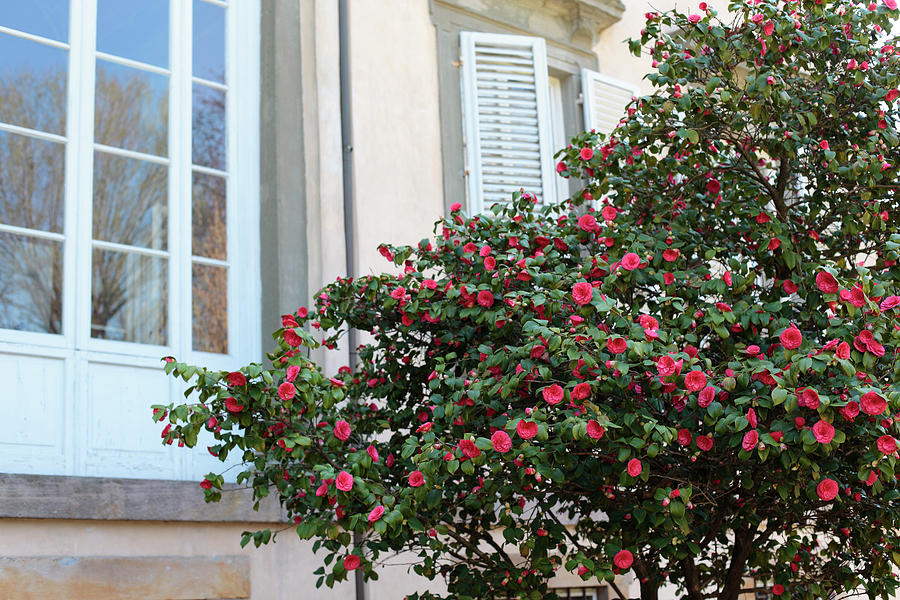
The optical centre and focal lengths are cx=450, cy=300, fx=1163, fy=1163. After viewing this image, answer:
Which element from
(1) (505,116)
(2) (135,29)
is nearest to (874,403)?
(2) (135,29)

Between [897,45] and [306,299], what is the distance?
11.5 feet

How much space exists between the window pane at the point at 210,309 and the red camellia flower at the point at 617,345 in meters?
3.06

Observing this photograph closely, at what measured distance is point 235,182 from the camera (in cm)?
700

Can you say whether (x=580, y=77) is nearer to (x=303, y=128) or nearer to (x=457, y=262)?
(x=303, y=128)

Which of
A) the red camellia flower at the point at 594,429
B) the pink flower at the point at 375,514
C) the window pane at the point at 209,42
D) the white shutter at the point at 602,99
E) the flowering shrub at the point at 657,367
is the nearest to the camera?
the red camellia flower at the point at 594,429

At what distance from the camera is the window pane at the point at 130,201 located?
6406 mm

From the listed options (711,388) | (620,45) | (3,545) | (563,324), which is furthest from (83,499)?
(620,45)

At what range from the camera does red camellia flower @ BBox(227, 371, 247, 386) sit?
461cm

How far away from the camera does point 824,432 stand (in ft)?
13.1

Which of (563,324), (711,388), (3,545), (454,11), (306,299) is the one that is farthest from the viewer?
(454,11)

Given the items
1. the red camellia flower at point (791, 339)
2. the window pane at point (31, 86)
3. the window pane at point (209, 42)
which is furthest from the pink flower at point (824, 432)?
the window pane at point (209, 42)

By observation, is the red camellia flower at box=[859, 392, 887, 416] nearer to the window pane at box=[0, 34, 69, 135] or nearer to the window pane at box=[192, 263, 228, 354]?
the window pane at box=[192, 263, 228, 354]

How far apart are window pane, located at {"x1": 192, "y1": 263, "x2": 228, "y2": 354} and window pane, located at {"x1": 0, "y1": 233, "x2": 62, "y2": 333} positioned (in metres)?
0.81

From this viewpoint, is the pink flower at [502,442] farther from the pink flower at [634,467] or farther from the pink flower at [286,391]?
the pink flower at [286,391]
